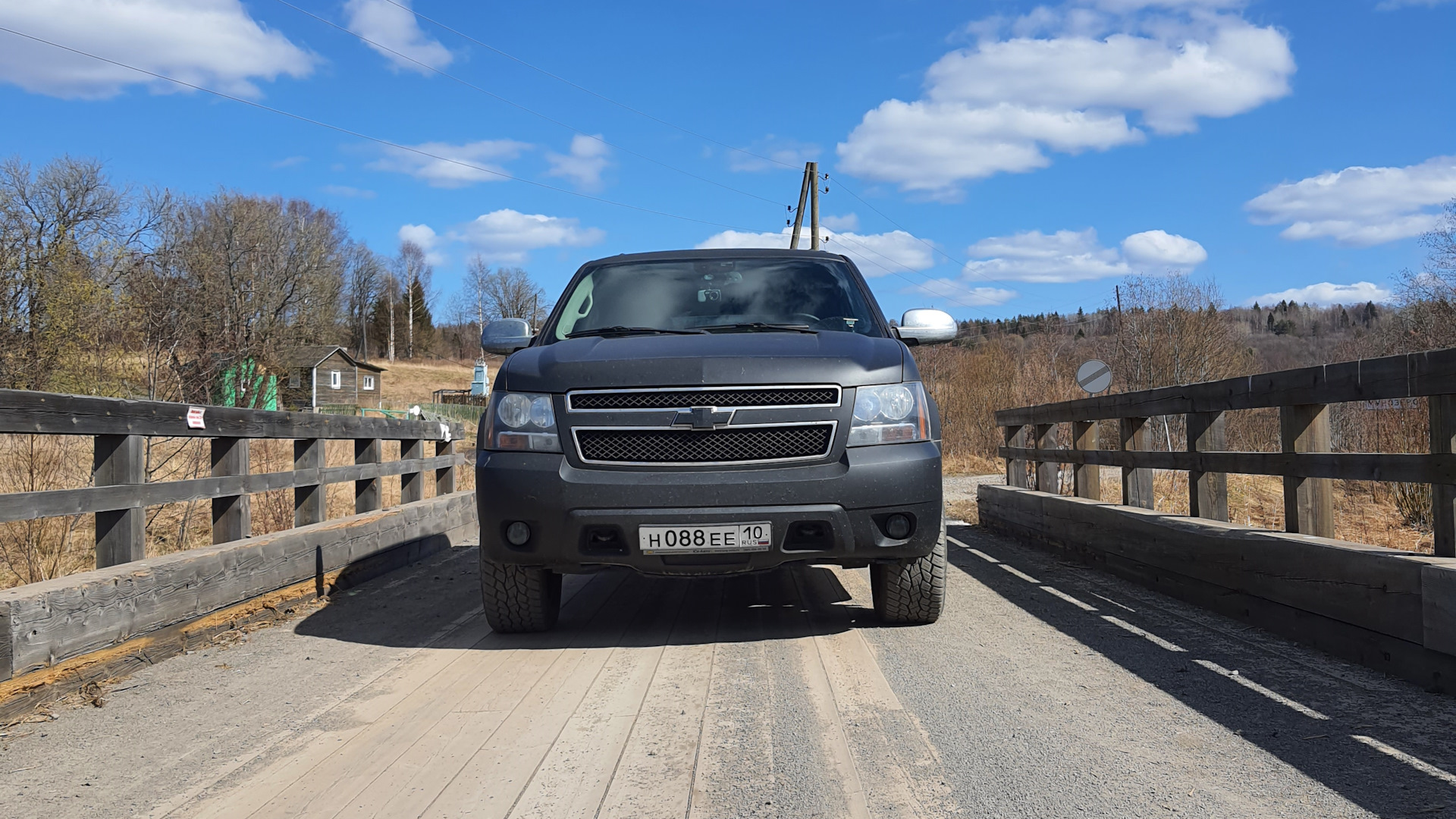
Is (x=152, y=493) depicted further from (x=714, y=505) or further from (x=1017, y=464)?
(x=1017, y=464)

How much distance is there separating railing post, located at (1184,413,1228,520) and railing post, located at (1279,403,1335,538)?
1004mm

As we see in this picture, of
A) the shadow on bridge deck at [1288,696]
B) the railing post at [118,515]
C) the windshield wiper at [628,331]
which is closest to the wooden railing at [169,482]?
the railing post at [118,515]

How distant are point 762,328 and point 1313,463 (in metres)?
2.64

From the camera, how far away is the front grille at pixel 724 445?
4.34 meters

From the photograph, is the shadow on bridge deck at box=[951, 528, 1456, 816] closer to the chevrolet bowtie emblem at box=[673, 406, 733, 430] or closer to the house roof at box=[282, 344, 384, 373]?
Result: the chevrolet bowtie emblem at box=[673, 406, 733, 430]

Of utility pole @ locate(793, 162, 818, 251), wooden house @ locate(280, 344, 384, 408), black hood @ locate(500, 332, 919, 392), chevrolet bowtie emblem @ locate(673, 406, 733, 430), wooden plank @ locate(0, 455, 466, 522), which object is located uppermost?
utility pole @ locate(793, 162, 818, 251)

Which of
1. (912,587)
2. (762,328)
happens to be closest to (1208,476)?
(912,587)

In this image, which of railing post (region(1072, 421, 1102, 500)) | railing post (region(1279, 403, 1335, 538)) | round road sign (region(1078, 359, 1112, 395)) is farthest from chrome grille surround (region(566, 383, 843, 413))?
round road sign (region(1078, 359, 1112, 395))

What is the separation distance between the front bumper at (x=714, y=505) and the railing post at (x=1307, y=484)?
5.94 feet

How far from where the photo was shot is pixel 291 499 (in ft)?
36.3

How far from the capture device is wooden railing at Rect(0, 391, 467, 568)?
4.24m

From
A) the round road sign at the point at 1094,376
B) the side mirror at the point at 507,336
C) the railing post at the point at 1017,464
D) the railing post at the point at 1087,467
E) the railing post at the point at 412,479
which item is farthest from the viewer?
the round road sign at the point at 1094,376

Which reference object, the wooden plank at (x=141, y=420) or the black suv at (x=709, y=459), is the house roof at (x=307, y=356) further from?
the black suv at (x=709, y=459)

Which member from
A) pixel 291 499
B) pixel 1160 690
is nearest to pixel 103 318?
pixel 291 499
